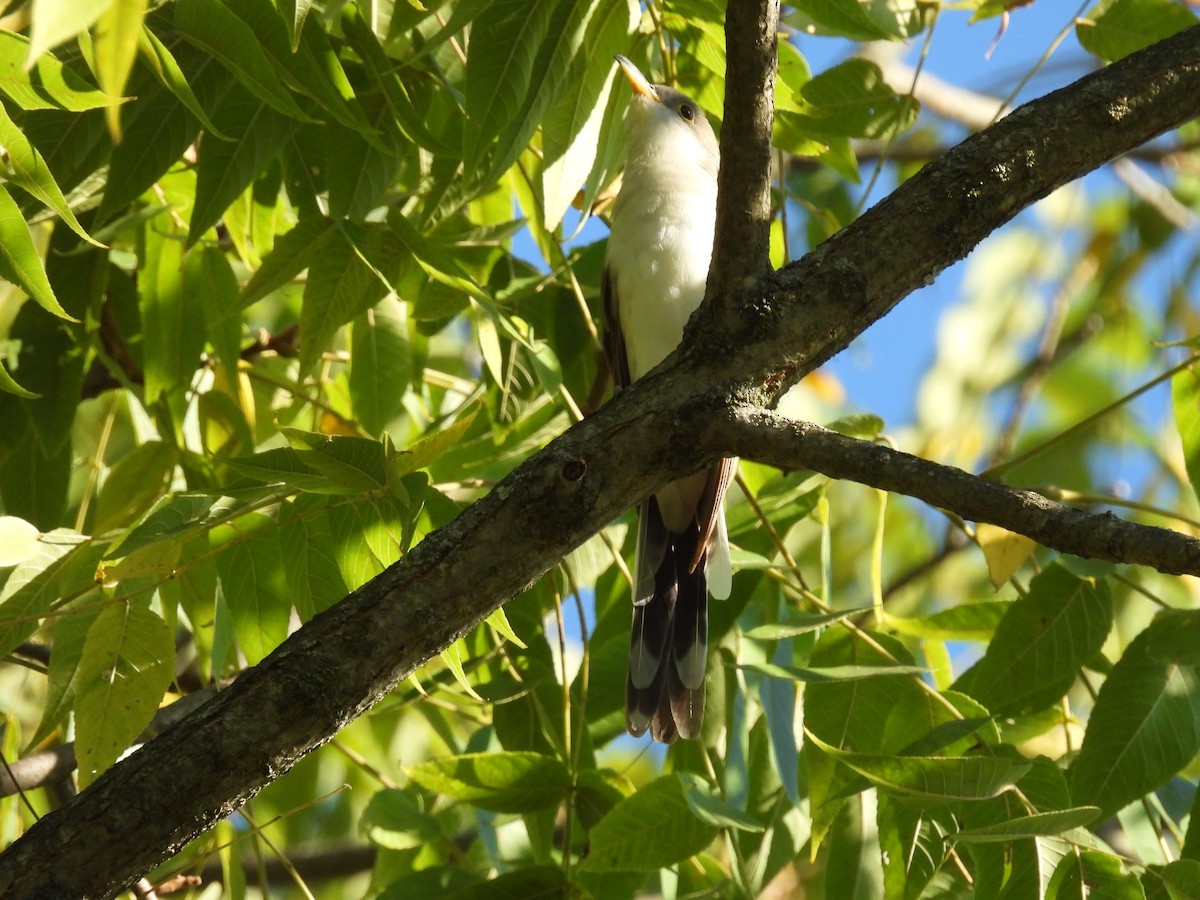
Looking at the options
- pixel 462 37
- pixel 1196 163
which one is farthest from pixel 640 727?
pixel 1196 163

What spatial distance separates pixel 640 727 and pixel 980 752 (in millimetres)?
888

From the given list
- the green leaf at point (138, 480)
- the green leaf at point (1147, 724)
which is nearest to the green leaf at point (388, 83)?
the green leaf at point (138, 480)

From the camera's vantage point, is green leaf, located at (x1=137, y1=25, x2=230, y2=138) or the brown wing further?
the brown wing

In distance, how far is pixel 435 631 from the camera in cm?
206

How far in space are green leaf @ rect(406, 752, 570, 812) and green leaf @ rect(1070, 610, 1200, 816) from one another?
1.14 meters

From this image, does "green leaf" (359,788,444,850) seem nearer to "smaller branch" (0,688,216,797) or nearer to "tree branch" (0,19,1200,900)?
"smaller branch" (0,688,216,797)

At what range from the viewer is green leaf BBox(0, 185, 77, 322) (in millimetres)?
2201

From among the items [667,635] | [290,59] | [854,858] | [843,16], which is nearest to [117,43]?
[290,59]

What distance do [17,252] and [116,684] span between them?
2.65 ft

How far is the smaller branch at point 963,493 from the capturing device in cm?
180

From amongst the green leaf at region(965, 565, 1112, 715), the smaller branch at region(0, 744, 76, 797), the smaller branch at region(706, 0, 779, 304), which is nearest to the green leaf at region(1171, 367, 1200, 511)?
the green leaf at region(965, 565, 1112, 715)

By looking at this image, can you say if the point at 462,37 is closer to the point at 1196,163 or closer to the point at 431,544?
the point at 431,544

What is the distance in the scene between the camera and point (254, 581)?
2590 millimetres

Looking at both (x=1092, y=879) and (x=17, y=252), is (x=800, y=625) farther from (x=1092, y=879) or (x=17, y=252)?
(x=17, y=252)
